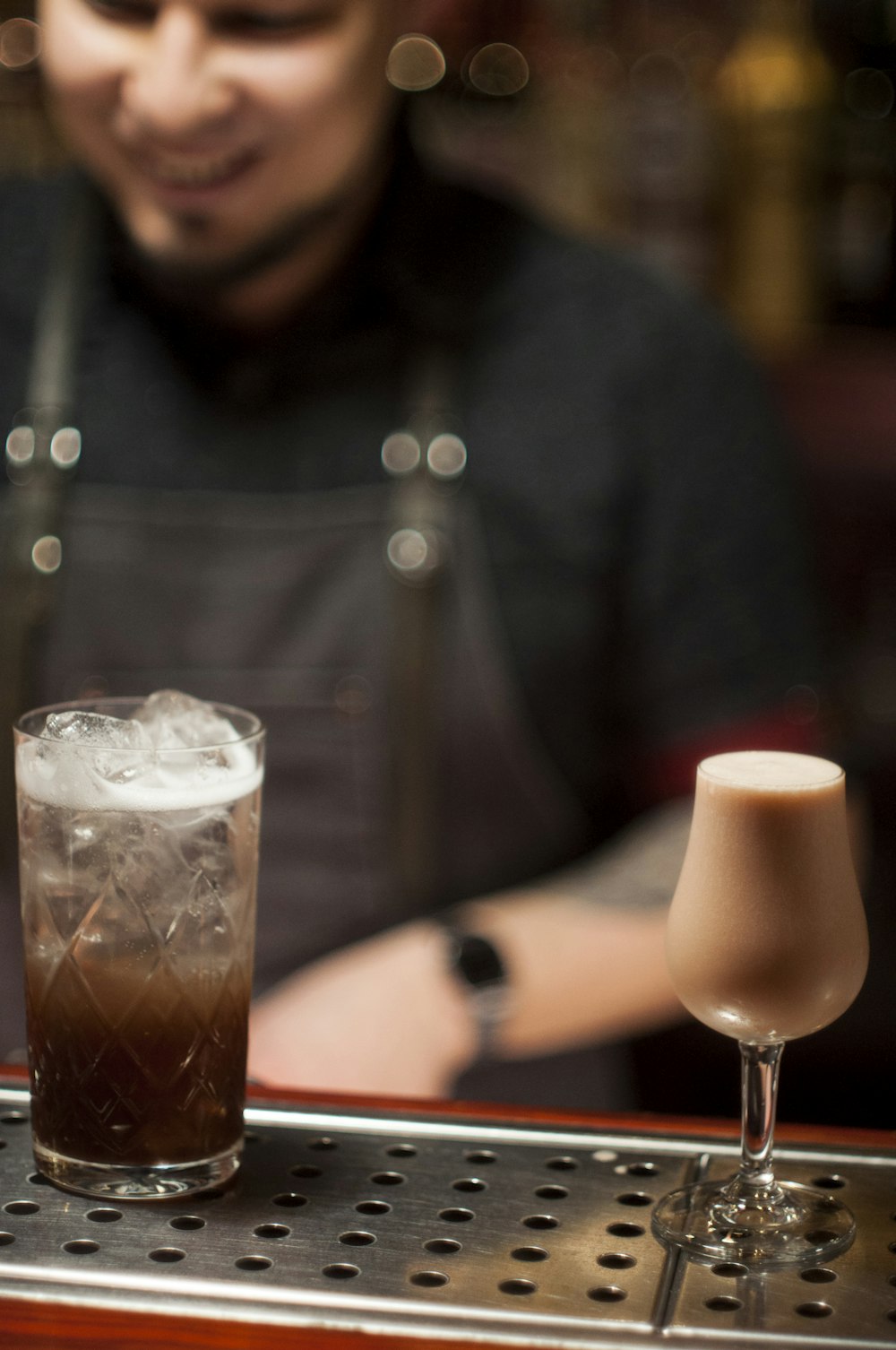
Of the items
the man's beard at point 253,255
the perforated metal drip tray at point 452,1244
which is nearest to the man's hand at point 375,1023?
the perforated metal drip tray at point 452,1244

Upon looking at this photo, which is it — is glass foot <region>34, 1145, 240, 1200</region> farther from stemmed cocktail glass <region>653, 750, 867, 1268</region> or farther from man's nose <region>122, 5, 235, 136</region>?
man's nose <region>122, 5, 235, 136</region>

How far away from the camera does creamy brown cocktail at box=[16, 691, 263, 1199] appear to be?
0.90 meters

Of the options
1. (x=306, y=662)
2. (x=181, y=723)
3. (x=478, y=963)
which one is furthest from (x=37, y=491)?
(x=181, y=723)

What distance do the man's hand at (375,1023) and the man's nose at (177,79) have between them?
2.67 ft

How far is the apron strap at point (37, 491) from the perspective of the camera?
75.9 inches

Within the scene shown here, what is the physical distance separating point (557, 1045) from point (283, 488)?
66 centimetres

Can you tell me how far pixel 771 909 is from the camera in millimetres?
891

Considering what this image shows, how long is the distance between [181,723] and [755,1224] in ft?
1.27

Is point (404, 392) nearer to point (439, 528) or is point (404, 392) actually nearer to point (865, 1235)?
point (439, 528)

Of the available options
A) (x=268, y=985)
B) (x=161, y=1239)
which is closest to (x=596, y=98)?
(x=268, y=985)

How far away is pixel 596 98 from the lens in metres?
2.47

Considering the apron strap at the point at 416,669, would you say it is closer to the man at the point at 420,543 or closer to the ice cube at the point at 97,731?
the man at the point at 420,543

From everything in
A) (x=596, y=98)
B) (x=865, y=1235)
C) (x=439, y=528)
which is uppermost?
(x=596, y=98)

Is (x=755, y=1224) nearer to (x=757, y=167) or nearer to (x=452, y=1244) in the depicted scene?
(x=452, y=1244)
